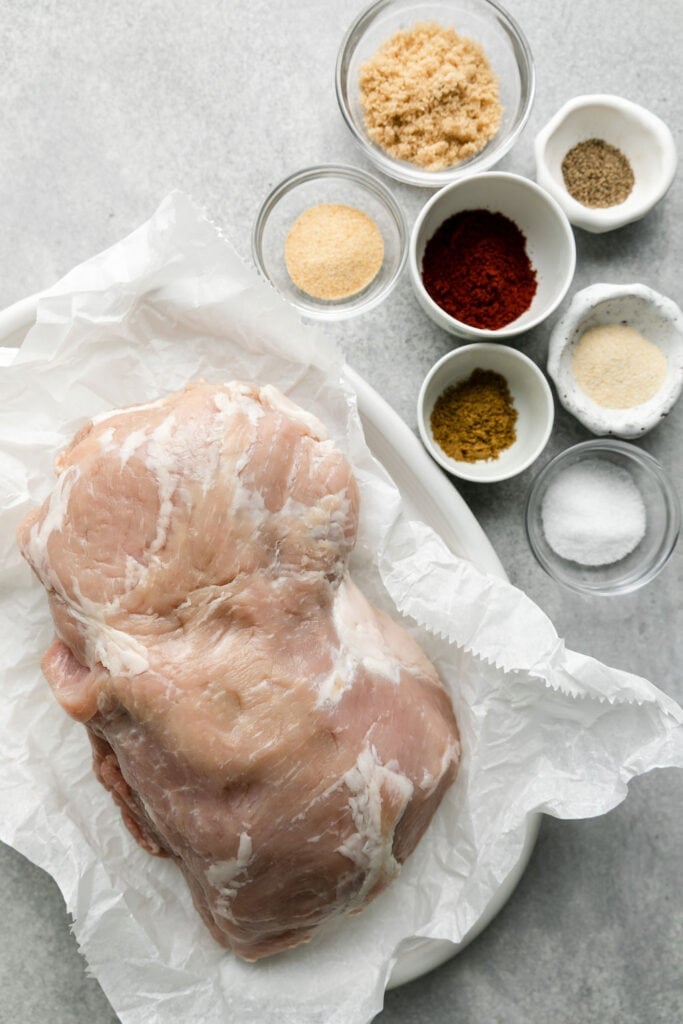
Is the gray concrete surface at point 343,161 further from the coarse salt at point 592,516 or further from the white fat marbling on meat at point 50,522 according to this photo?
the white fat marbling on meat at point 50,522

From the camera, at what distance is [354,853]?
52.4 inches

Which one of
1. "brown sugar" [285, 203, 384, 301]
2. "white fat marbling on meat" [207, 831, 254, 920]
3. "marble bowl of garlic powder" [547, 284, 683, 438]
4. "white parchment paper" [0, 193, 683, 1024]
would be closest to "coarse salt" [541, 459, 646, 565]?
"marble bowl of garlic powder" [547, 284, 683, 438]

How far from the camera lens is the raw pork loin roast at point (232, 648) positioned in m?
1.26

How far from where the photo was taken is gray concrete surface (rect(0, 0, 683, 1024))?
1.68 meters

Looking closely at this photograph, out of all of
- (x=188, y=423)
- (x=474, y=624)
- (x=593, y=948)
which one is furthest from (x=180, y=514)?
(x=593, y=948)

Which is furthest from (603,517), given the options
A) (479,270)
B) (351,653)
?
(351,653)

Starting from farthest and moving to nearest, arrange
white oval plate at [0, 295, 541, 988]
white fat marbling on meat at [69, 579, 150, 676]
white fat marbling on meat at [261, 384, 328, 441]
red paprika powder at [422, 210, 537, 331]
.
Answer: red paprika powder at [422, 210, 537, 331] → white oval plate at [0, 295, 541, 988] → white fat marbling on meat at [261, 384, 328, 441] → white fat marbling on meat at [69, 579, 150, 676]

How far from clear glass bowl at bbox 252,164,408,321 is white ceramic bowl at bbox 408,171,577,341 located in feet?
0.26

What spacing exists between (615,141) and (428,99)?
0.38 m

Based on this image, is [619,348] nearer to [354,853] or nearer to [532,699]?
[532,699]

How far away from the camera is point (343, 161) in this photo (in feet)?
5.73

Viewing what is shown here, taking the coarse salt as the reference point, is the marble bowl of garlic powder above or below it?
above

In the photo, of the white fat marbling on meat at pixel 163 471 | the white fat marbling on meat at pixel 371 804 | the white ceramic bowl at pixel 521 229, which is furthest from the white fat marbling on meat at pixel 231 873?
the white ceramic bowl at pixel 521 229

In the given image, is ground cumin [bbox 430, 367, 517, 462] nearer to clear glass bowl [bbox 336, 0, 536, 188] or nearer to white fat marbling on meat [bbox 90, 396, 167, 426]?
clear glass bowl [bbox 336, 0, 536, 188]
